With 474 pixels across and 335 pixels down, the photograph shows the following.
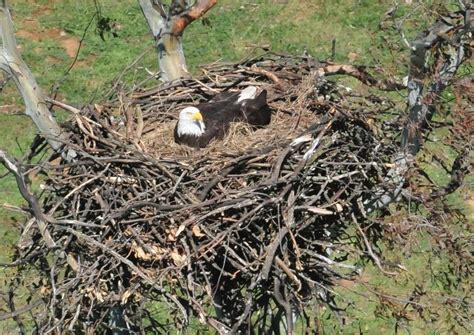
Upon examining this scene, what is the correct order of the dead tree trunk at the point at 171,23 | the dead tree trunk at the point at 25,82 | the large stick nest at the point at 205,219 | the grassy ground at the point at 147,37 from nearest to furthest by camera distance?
the large stick nest at the point at 205,219 → the dead tree trunk at the point at 25,82 → the dead tree trunk at the point at 171,23 → the grassy ground at the point at 147,37

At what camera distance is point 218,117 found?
7617mm

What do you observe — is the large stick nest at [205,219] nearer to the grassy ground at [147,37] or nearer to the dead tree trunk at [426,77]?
the dead tree trunk at [426,77]

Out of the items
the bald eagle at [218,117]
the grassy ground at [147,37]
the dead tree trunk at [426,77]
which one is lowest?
the grassy ground at [147,37]

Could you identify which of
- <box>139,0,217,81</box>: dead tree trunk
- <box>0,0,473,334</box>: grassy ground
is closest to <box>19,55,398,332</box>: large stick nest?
<box>139,0,217,81</box>: dead tree trunk

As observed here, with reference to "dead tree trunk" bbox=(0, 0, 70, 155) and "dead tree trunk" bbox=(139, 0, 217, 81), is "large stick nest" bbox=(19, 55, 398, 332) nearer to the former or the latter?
"dead tree trunk" bbox=(0, 0, 70, 155)

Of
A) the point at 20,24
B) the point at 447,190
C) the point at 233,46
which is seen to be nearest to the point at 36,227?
the point at 447,190

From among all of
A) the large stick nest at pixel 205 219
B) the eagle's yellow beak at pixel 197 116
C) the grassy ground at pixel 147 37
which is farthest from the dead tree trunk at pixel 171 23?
the grassy ground at pixel 147 37

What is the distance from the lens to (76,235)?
5.71 meters

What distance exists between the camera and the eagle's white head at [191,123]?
7312 millimetres

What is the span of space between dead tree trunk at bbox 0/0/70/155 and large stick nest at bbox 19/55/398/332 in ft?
0.55

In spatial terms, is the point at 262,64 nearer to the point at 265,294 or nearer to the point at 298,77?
the point at 298,77

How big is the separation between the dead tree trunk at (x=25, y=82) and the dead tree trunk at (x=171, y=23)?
1225 mm

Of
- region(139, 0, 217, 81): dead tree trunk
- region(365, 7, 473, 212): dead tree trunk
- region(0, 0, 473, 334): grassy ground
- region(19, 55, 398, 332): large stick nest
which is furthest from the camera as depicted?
region(0, 0, 473, 334): grassy ground

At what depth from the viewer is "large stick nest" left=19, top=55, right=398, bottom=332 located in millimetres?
5723
